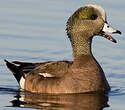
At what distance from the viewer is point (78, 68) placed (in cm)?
1481

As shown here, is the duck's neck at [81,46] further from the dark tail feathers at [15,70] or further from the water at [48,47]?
the dark tail feathers at [15,70]

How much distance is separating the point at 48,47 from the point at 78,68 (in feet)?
10.1

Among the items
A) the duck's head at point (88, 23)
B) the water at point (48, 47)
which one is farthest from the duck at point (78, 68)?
the water at point (48, 47)

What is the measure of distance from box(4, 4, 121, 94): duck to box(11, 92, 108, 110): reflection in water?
8.5 inches

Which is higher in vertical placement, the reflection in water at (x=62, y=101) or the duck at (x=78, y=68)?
the duck at (x=78, y=68)

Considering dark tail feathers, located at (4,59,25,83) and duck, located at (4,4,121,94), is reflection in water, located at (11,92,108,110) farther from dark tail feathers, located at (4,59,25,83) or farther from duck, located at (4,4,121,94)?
dark tail feathers, located at (4,59,25,83)

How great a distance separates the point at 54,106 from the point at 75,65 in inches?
70.7

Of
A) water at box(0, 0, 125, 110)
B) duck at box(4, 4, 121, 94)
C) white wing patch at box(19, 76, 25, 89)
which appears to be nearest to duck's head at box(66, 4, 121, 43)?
duck at box(4, 4, 121, 94)

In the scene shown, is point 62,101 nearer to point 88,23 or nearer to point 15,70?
point 88,23

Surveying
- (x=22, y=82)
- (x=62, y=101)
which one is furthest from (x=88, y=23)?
(x=62, y=101)

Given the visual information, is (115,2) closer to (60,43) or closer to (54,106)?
(60,43)

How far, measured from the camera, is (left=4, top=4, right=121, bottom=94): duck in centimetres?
1460

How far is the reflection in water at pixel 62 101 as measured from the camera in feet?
43.6

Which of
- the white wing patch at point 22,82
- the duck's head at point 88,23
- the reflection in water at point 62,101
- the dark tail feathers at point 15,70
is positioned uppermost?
the duck's head at point 88,23
